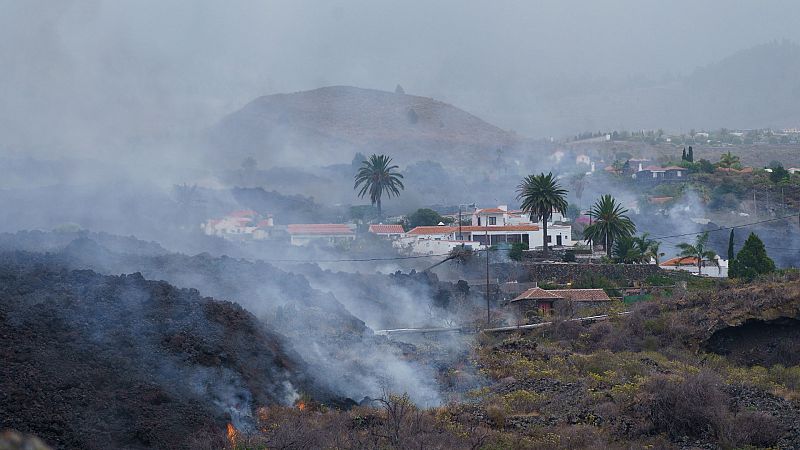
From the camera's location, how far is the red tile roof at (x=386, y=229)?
72000 mm

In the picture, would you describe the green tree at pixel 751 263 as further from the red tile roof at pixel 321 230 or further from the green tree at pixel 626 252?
the red tile roof at pixel 321 230

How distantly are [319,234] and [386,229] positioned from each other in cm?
539

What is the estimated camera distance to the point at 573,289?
52.4 meters

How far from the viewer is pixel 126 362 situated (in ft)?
83.6

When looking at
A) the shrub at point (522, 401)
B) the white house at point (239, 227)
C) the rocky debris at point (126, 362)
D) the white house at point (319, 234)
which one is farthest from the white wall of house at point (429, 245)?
the shrub at point (522, 401)

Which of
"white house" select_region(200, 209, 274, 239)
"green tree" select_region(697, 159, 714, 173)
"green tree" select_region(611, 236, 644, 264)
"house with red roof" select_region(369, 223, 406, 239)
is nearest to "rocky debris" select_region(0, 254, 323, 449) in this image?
"green tree" select_region(611, 236, 644, 264)

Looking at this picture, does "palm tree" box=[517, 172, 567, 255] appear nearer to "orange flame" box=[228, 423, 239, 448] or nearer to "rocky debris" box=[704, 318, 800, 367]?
"rocky debris" box=[704, 318, 800, 367]

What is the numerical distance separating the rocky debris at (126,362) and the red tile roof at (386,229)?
127 feet

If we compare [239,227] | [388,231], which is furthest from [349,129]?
[388,231]

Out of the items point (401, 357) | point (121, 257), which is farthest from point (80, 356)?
point (121, 257)

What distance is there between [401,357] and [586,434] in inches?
449

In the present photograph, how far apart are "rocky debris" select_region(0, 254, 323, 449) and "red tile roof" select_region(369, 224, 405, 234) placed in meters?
38.6

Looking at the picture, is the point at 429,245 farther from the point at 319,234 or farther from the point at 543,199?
the point at 543,199

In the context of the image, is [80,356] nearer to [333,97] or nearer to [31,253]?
[31,253]
